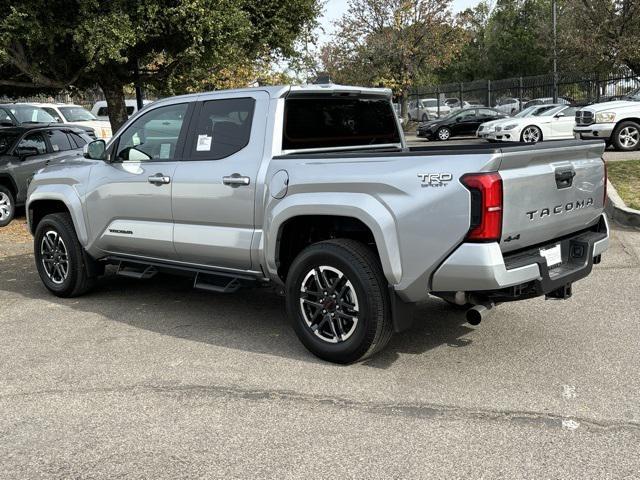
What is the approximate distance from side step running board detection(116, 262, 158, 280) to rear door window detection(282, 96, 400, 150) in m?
1.90

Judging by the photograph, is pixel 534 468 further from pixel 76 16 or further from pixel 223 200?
pixel 76 16

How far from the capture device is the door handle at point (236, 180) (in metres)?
4.92

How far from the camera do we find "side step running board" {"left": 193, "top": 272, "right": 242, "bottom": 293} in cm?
523

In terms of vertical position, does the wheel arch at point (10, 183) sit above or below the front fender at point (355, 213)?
below

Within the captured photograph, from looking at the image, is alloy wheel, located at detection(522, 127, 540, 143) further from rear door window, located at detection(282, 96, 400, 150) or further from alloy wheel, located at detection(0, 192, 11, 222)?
rear door window, located at detection(282, 96, 400, 150)

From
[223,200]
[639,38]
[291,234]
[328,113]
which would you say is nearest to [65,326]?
[223,200]

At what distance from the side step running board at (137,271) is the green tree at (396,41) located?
29.7 m

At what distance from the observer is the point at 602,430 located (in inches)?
138

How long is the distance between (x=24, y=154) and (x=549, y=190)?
34.3ft

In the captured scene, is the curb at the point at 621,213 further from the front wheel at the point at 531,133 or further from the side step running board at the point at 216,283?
the front wheel at the point at 531,133

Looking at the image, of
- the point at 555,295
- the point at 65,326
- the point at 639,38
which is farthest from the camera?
the point at 639,38

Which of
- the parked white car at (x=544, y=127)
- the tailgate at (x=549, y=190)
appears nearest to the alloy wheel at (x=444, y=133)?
the parked white car at (x=544, y=127)

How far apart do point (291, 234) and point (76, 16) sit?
7.70 meters

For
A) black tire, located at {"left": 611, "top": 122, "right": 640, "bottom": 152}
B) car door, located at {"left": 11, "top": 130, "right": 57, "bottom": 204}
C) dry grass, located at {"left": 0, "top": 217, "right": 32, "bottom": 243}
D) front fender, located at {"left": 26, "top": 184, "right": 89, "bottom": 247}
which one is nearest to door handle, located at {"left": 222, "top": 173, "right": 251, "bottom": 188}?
front fender, located at {"left": 26, "top": 184, "right": 89, "bottom": 247}
